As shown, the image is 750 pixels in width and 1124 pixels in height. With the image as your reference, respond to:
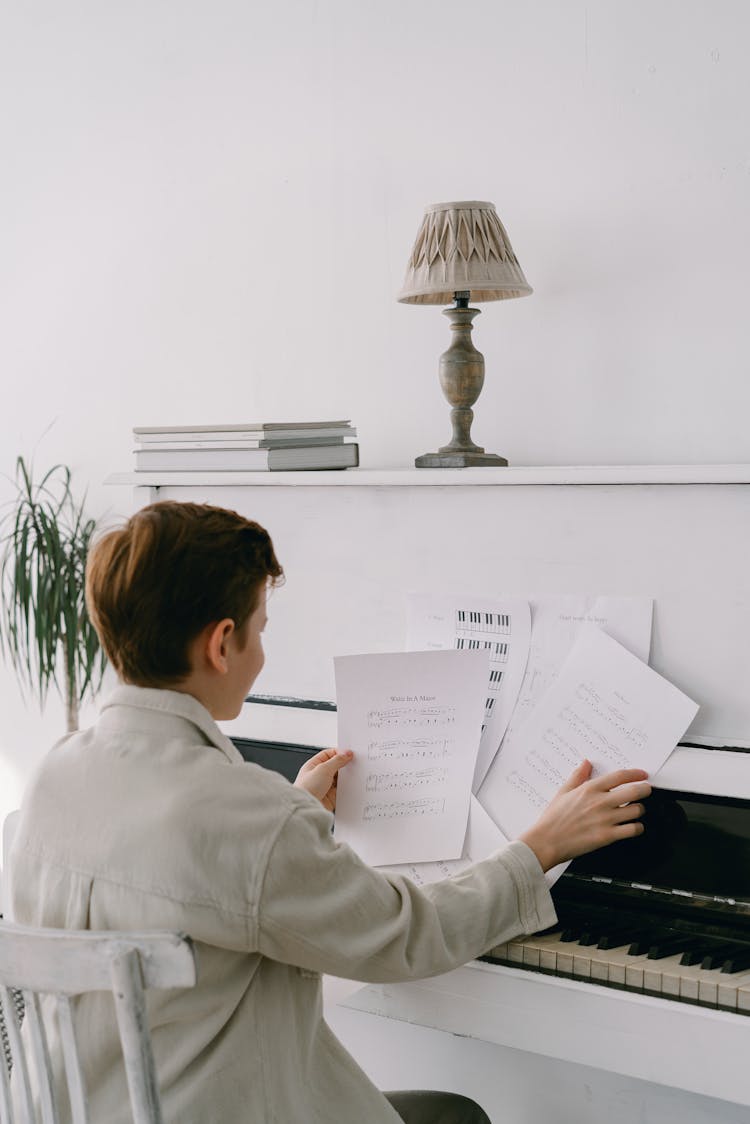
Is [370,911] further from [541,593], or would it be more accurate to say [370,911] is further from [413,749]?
[541,593]

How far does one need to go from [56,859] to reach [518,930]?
1.79 feet

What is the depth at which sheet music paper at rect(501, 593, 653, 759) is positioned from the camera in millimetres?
1700

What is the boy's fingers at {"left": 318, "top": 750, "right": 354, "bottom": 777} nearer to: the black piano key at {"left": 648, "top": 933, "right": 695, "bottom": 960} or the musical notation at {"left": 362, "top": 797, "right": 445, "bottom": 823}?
the musical notation at {"left": 362, "top": 797, "right": 445, "bottom": 823}

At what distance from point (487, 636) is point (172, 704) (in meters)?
0.69

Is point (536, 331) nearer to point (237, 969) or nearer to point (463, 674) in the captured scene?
point (463, 674)

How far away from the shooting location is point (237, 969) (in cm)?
123

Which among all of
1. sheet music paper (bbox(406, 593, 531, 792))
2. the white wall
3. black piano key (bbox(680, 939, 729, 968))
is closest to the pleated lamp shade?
the white wall

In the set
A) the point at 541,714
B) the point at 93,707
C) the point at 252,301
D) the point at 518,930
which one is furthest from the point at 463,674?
the point at 93,707

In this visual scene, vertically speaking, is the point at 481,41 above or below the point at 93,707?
above

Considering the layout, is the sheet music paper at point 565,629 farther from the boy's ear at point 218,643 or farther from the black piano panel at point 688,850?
the boy's ear at point 218,643

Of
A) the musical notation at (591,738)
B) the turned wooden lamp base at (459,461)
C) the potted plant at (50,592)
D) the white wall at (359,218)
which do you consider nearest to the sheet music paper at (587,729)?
the musical notation at (591,738)

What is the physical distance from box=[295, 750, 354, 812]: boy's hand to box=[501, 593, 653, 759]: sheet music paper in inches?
9.7

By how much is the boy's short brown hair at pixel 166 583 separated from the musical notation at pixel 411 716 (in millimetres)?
477

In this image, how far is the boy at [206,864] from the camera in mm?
1156
